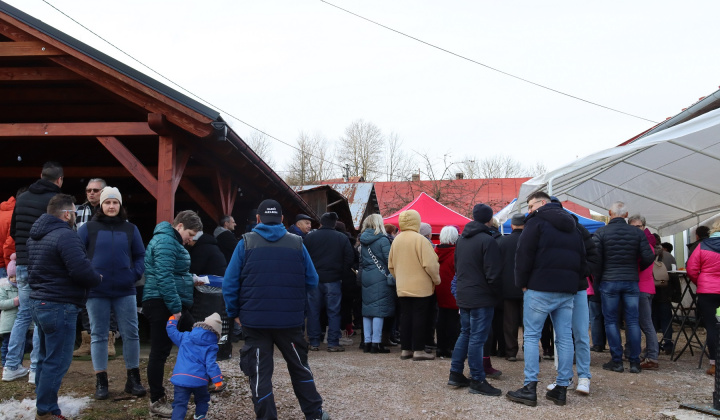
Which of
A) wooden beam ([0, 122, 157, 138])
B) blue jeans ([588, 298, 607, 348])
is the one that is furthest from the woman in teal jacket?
blue jeans ([588, 298, 607, 348])

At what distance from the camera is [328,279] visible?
8219 mm

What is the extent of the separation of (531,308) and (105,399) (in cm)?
381

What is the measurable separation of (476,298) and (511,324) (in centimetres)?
220

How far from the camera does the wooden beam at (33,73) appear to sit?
7.80 metres

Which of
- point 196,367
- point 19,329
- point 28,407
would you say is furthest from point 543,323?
point 19,329

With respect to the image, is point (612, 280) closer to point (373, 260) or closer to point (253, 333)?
point (373, 260)

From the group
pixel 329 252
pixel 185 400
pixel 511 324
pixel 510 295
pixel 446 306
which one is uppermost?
pixel 329 252

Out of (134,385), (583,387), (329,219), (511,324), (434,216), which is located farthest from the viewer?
(434,216)

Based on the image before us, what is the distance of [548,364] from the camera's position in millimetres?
7340

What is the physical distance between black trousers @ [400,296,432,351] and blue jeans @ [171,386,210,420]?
3404mm

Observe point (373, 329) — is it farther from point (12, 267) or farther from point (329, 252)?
point (12, 267)

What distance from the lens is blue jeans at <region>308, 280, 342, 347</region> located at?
8.19m

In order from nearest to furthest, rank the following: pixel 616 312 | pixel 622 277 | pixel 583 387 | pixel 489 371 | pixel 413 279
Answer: pixel 583 387 < pixel 489 371 < pixel 622 277 < pixel 616 312 < pixel 413 279

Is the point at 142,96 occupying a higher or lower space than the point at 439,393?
higher
